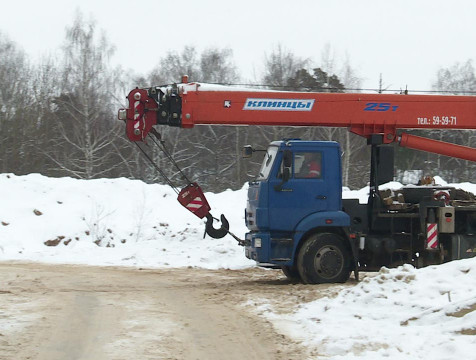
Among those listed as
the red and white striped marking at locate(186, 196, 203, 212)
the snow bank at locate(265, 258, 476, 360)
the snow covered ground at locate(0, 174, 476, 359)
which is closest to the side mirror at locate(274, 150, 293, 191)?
the red and white striped marking at locate(186, 196, 203, 212)

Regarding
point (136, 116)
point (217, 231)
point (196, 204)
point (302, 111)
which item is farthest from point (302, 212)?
point (136, 116)

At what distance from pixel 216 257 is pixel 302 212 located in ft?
19.1

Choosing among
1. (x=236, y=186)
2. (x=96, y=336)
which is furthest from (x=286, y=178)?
(x=236, y=186)

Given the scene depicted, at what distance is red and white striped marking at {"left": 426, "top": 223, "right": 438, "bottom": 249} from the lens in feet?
49.2

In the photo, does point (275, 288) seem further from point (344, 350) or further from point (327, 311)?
point (344, 350)

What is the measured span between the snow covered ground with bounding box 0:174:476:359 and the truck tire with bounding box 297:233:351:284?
73.0 inches

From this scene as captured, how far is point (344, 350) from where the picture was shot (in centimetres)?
850

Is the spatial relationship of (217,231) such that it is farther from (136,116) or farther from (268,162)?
(136,116)

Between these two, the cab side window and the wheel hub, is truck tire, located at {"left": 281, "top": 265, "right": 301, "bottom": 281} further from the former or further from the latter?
the cab side window

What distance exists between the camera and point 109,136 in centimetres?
4444

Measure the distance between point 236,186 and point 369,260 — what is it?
27.6 meters

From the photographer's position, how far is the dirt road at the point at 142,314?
28.8 feet

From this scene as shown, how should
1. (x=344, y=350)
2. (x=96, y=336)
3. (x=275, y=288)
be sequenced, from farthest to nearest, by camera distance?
(x=275, y=288) < (x=96, y=336) < (x=344, y=350)

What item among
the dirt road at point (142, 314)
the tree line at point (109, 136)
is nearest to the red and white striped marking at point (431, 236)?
the dirt road at point (142, 314)
